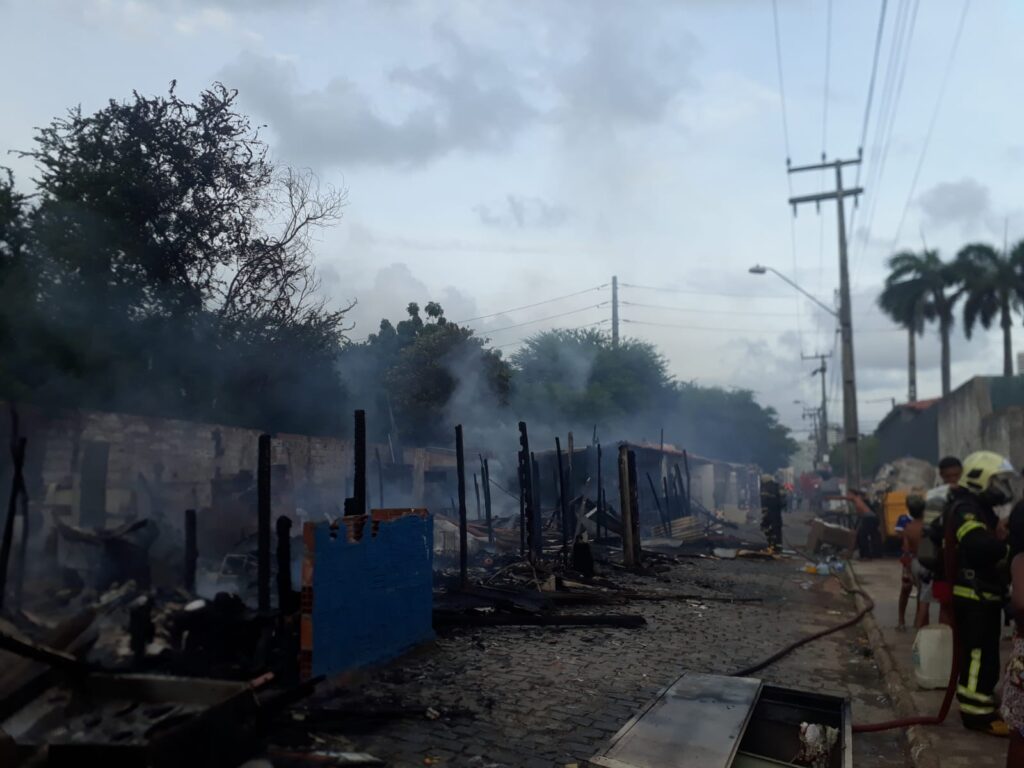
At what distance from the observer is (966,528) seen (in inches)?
211

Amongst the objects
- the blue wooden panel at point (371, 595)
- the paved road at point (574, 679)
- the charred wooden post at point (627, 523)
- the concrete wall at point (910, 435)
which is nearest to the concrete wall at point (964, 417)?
the concrete wall at point (910, 435)

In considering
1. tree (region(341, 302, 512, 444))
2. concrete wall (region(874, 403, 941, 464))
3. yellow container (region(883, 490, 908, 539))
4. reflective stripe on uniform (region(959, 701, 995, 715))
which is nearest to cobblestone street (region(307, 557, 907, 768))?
reflective stripe on uniform (region(959, 701, 995, 715))

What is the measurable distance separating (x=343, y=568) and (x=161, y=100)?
42.4ft

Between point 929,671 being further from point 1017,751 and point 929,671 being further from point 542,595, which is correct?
point 542,595

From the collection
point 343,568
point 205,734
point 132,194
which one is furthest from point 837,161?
point 205,734

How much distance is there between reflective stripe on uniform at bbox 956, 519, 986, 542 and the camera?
5.32 m

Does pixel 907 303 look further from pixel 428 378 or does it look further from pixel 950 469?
pixel 950 469

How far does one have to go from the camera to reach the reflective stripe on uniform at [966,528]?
210 inches

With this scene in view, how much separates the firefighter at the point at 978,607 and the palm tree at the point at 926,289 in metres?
39.0

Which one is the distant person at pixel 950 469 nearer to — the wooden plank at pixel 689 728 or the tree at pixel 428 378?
the wooden plank at pixel 689 728

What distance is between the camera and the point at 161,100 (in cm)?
1580

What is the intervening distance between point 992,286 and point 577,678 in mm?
38457

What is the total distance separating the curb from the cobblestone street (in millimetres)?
126

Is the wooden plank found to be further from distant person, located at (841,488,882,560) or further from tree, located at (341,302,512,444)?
tree, located at (341,302,512,444)
